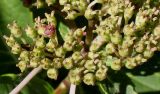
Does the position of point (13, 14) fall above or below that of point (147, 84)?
above

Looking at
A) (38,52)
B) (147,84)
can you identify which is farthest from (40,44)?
(147,84)

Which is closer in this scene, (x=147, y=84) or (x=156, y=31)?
(x=156, y=31)

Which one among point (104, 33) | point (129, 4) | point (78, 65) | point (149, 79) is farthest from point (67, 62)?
point (149, 79)

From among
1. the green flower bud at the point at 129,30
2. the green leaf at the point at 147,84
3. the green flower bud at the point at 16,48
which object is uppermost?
the green flower bud at the point at 16,48

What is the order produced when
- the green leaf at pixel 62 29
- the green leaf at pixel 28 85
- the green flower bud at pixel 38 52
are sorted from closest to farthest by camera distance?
1. the green flower bud at pixel 38 52
2. the green leaf at pixel 28 85
3. the green leaf at pixel 62 29

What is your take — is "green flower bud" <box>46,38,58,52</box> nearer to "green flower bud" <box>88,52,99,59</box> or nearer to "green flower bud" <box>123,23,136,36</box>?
"green flower bud" <box>88,52,99,59</box>

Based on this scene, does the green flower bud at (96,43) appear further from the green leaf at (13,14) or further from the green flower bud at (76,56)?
the green leaf at (13,14)

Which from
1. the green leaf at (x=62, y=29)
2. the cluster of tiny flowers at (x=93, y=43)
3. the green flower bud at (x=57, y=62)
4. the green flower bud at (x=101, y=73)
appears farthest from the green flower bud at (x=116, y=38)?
the green leaf at (x=62, y=29)

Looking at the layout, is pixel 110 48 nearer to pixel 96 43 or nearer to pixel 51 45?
pixel 96 43

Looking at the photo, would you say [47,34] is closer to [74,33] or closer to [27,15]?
[74,33]
